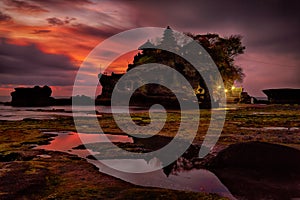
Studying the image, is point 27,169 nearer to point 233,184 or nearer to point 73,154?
point 73,154

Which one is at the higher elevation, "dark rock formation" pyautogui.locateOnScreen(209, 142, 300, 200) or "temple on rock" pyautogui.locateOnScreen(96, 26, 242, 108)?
"temple on rock" pyautogui.locateOnScreen(96, 26, 242, 108)

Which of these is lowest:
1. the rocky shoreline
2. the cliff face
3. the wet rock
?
the rocky shoreline

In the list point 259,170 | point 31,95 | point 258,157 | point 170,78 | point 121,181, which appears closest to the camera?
point 121,181

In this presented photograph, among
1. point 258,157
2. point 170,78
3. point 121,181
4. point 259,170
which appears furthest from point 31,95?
point 259,170

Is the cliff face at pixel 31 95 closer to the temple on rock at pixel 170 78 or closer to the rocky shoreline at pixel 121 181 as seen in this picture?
the temple on rock at pixel 170 78

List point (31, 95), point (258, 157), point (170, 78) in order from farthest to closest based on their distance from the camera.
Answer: point (31, 95), point (170, 78), point (258, 157)

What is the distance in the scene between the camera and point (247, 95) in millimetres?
80875

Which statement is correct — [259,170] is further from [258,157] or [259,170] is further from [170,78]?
[170,78]

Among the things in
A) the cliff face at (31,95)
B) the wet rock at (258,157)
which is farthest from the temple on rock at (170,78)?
the wet rock at (258,157)

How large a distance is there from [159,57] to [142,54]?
1201 cm

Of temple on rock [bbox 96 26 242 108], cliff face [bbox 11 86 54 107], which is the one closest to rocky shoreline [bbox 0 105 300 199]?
temple on rock [bbox 96 26 242 108]

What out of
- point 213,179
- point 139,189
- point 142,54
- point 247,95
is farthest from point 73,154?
point 247,95

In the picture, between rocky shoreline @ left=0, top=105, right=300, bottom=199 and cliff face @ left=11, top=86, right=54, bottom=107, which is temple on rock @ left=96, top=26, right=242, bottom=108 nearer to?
cliff face @ left=11, top=86, right=54, bottom=107

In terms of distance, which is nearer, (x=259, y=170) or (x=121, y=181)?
(x=121, y=181)
